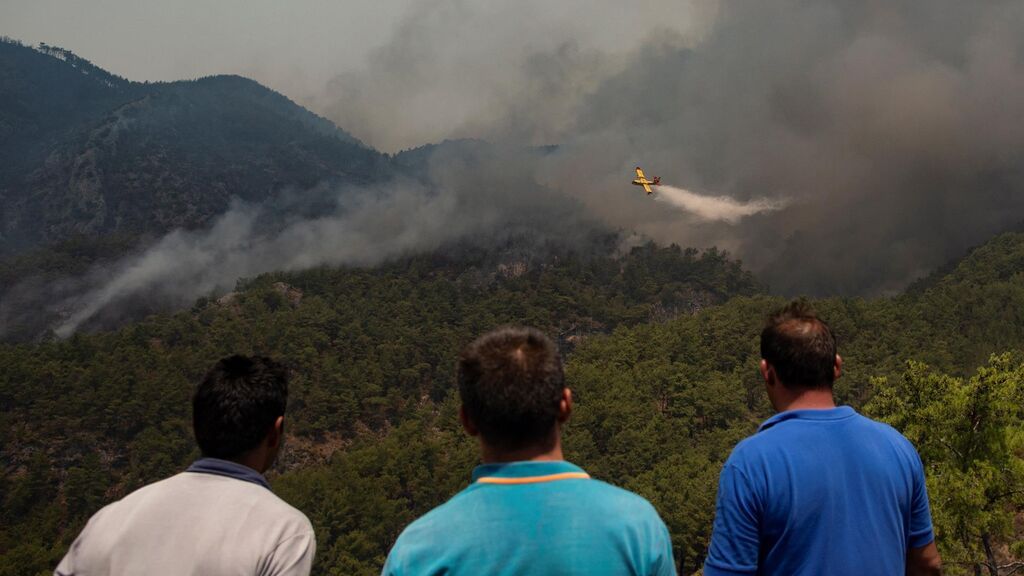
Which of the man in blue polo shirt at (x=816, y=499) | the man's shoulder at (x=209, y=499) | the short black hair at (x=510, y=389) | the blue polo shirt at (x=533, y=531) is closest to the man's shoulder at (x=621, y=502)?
the blue polo shirt at (x=533, y=531)

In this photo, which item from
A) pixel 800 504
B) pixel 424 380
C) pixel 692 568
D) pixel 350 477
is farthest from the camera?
pixel 424 380

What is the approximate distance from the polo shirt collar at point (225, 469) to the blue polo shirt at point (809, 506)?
2.43m

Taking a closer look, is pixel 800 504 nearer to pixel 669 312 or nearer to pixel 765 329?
pixel 765 329

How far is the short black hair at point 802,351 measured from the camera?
155 inches

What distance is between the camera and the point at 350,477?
78.4 meters

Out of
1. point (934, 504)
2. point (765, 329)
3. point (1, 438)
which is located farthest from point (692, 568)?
point (1, 438)

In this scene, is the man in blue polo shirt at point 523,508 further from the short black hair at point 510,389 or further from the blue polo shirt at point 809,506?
the blue polo shirt at point 809,506

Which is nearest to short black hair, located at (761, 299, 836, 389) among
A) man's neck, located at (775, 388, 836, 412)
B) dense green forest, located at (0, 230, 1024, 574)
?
man's neck, located at (775, 388, 836, 412)

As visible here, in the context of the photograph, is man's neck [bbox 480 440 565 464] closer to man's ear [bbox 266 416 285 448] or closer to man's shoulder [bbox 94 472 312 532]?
man's shoulder [bbox 94 472 312 532]

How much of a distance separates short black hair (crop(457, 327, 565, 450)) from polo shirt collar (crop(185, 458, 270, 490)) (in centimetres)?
134

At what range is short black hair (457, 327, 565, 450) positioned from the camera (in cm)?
289

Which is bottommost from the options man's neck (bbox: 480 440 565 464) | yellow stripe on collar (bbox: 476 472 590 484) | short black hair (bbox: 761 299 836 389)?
yellow stripe on collar (bbox: 476 472 590 484)

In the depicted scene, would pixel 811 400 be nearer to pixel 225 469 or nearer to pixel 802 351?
pixel 802 351

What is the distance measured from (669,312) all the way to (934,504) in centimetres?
17432
